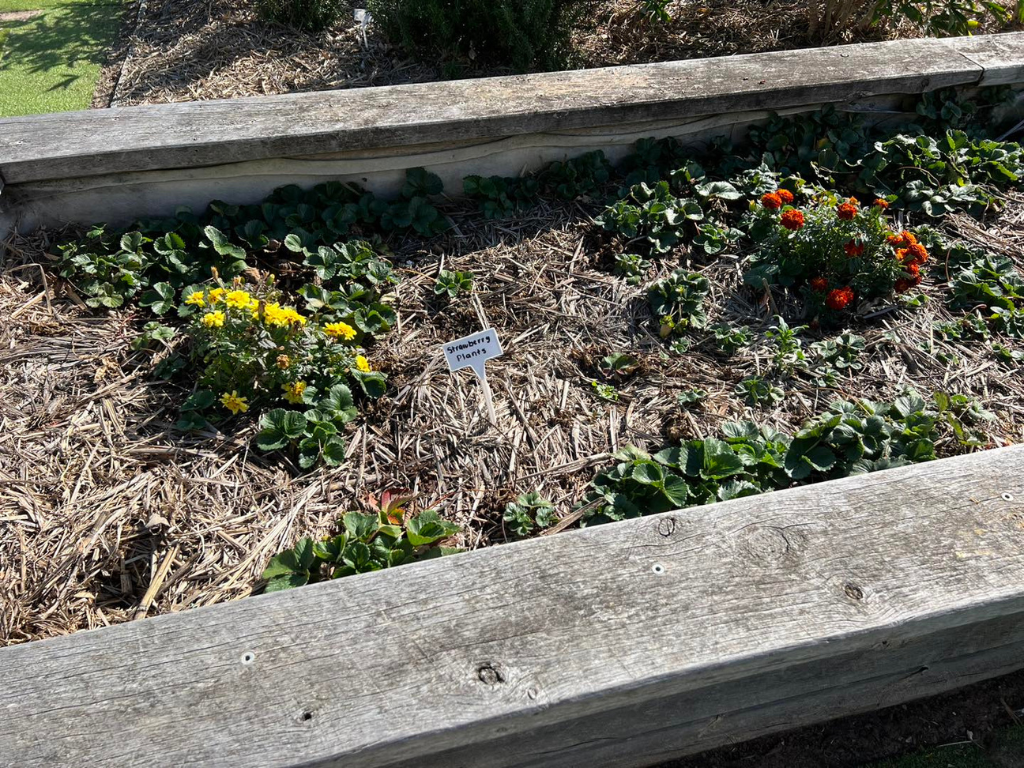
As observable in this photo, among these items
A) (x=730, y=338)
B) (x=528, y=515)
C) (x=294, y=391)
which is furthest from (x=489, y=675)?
(x=730, y=338)

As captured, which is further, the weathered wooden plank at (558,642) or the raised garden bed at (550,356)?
the raised garden bed at (550,356)

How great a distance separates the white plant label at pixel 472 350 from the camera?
213 centimetres

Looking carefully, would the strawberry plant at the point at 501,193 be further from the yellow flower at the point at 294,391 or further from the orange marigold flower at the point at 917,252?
the orange marigold flower at the point at 917,252

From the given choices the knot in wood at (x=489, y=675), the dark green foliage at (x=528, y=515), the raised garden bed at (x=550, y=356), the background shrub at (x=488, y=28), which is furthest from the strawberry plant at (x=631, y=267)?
the background shrub at (x=488, y=28)

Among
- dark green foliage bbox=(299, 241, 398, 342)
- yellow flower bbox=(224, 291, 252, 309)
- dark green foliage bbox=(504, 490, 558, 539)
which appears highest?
yellow flower bbox=(224, 291, 252, 309)

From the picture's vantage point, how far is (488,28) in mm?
4219

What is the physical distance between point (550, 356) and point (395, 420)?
556 millimetres

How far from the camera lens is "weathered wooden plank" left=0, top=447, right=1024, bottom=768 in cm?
135

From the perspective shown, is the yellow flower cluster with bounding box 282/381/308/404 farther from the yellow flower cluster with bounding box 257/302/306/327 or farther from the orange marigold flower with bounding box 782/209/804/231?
the orange marigold flower with bounding box 782/209/804/231

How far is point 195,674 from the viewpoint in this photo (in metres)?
1.41

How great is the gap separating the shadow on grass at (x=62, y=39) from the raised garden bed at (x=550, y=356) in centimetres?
223

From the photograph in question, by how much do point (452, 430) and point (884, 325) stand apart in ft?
5.05

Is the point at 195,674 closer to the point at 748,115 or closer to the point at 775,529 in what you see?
the point at 775,529

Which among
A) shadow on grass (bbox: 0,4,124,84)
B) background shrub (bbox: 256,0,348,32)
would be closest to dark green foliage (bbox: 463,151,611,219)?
background shrub (bbox: 256,0,348,32)
